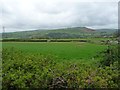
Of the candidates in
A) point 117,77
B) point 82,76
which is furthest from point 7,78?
point 117,77

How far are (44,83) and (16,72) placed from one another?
0.46 meters

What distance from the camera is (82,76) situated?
10.3 ft

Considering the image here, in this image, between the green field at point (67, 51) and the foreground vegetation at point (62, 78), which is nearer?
the foreground vegetation at point (62, 78)

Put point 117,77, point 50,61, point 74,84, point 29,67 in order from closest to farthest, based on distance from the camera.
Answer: point 74,84 < point 117,77 < point 29,67 < point 50,61

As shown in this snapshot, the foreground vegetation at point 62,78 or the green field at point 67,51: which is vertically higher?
the foreground vegetation at point 62,78

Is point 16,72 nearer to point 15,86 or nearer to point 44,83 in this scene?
point 15,86

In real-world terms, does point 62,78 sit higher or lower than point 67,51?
higher

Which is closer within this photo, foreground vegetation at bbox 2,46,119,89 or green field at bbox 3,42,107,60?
foreground vegetation at bbox 2,46,119,89

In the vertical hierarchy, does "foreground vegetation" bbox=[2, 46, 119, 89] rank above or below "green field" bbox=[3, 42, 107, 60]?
above

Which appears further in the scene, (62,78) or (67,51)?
(67,51)

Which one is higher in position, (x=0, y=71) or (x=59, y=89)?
(x=0, y=71)

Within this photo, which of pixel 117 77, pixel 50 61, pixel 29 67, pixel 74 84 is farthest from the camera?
pixel 50 61

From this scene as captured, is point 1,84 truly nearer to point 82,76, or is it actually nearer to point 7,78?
point 7,78

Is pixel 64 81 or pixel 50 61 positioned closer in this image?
pixel 64 81
